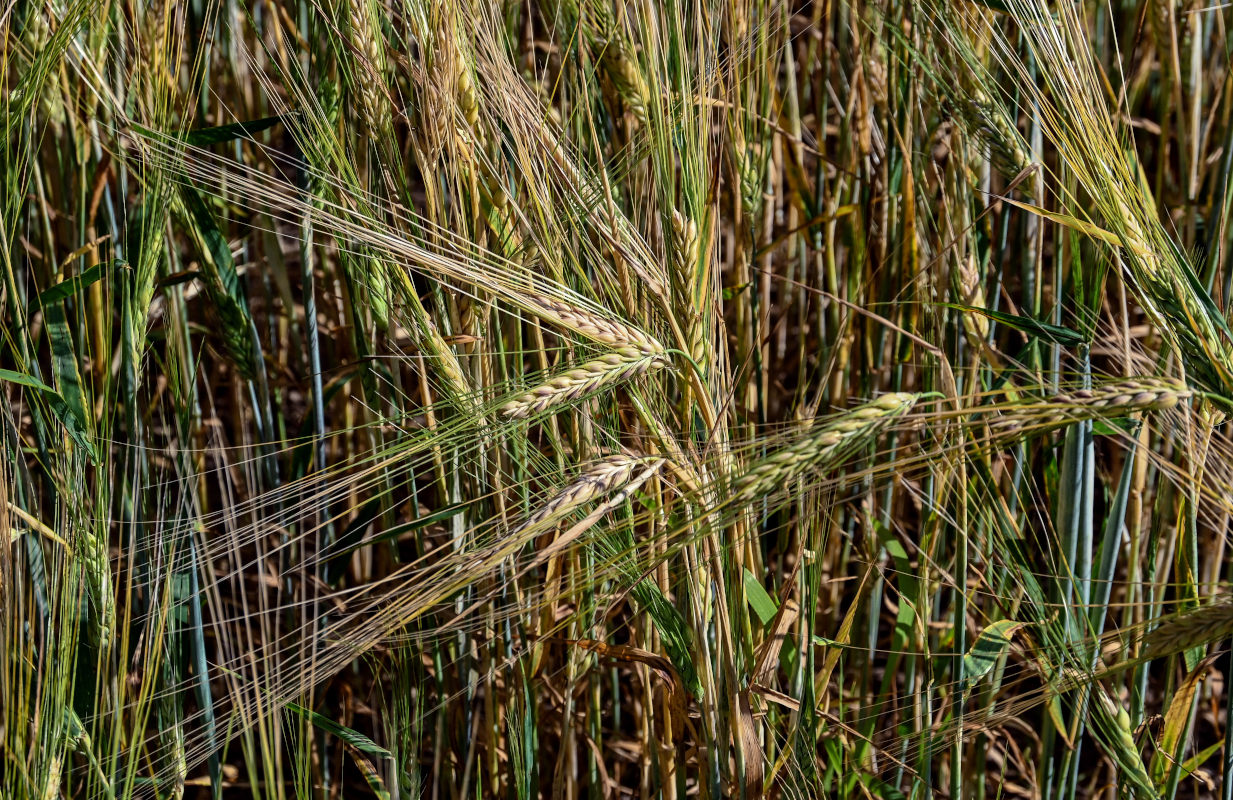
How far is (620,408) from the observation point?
875 mm

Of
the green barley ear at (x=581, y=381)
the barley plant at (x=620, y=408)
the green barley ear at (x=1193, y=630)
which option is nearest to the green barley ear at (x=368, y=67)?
the barley plant at (x=620, y=408)

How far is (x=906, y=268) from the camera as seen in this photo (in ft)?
3.97

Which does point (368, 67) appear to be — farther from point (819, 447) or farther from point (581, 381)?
point (819, 447)

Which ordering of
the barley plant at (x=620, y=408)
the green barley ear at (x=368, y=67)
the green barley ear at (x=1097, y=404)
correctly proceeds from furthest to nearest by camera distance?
the green barley ear at (x=368, y=67) → the barley plant at (x=620, y=408) → the green barley ear at (x=1097, y=404)

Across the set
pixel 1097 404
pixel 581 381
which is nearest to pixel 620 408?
pixel 581 381

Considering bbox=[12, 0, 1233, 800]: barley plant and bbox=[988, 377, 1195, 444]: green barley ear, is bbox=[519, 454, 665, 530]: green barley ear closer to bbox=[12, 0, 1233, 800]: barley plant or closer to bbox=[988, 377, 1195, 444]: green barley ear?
bbox=[12, 0, 1233, 800]: barley plant

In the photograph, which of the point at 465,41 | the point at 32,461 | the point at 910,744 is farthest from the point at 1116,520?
the point at 32,461

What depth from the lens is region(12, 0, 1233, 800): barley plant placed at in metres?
0.69

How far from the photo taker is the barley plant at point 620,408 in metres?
0.69

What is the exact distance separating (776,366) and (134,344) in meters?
0.91

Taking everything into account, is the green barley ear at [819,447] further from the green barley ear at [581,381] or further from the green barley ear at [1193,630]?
the green barley ear at [1193,630]

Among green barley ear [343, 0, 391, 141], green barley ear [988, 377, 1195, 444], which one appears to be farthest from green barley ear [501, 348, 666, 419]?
green barley ear [343, 0, 391, 141]

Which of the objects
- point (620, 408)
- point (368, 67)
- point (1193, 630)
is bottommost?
point (1193, 630)

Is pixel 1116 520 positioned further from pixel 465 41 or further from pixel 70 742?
pixel 70 742
